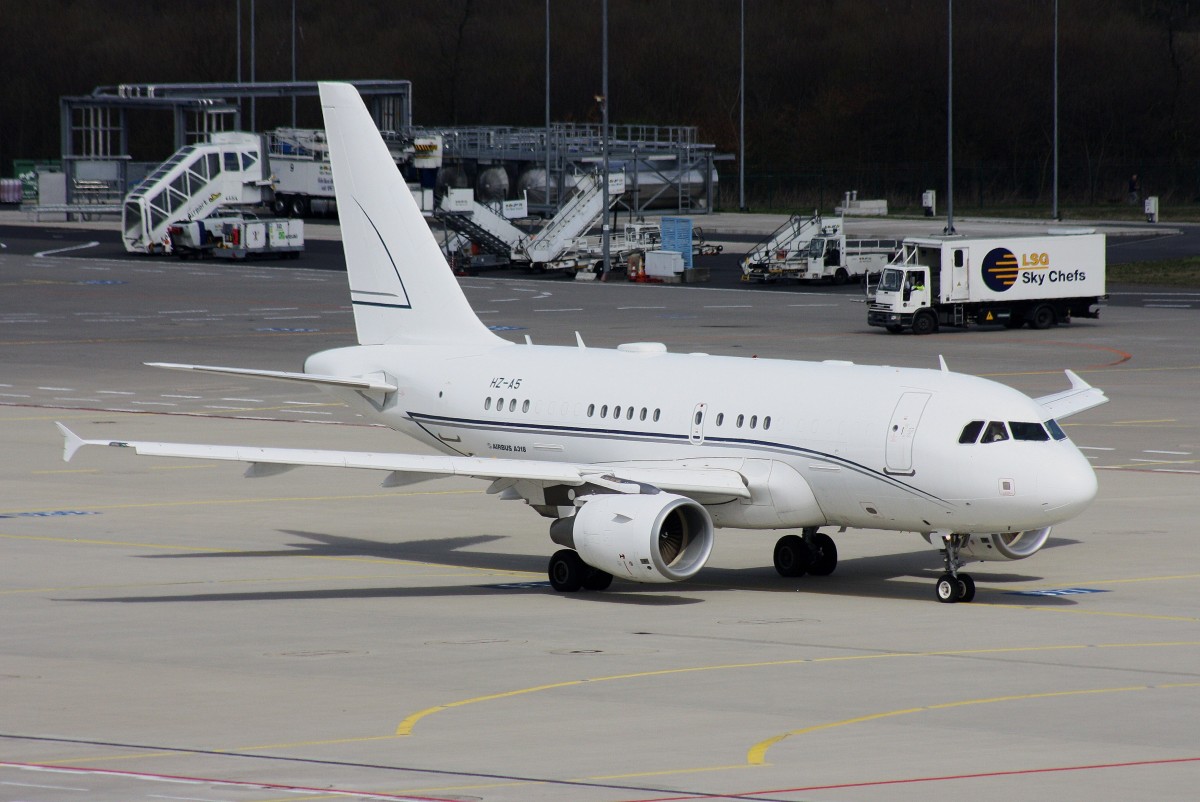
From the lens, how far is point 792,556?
1230 inches

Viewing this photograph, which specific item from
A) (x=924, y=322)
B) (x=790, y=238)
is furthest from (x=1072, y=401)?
(x=790, y=238)

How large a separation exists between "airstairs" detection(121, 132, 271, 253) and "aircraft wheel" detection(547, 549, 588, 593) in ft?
311

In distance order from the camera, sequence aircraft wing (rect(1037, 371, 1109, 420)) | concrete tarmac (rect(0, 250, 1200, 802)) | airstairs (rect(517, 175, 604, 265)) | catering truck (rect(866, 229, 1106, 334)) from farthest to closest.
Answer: airstairs (rect(517, 175, 604, 265))
catering truck (rect(866, 229, 1106, 334))
aircraft wing (rect(1037, 371, 1109, 420))
concrete tarmac (rect(0, 250, 1200, 802))

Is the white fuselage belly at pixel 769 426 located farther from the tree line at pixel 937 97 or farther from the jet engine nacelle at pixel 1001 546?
the tree line at pixel 937 97

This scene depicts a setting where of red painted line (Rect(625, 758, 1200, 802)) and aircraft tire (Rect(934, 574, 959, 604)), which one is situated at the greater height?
aircraft tire (Rect(934, 574, 959, 604))

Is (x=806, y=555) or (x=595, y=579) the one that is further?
(x=806, y=555)

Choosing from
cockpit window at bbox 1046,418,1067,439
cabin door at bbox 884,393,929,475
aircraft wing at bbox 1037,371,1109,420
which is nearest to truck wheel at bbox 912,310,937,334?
aircraft wing at bbox 1037,371,1109,420

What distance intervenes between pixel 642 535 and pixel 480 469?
10.5 ft

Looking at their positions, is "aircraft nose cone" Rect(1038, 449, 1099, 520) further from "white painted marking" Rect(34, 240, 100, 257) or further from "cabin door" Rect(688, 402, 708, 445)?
"white painted marking" Rect(34, 240, 100, 257)

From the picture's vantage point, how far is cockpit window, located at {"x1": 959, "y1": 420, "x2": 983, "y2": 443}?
1097 inches

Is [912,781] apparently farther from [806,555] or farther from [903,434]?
[806,555]

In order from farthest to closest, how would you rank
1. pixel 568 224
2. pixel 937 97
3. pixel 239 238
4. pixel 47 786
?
pixel 937 97 → pixel 239 238 → pixel 568 224 → pixel 47 786

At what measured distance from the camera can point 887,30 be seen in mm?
190000

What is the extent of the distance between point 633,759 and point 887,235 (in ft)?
378
